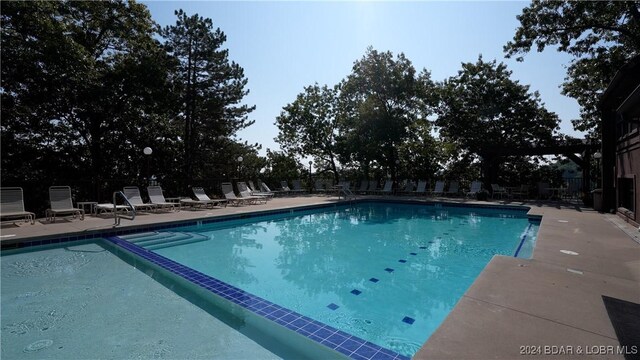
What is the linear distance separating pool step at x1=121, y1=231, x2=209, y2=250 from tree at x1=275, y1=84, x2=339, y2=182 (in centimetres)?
1310

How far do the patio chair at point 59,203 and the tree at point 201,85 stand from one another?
5.65 metres

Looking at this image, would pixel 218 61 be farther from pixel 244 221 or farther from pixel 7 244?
pixel 7 244

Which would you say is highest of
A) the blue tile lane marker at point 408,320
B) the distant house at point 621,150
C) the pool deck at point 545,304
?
the distant house at point 621,150

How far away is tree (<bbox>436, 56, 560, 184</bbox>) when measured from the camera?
598 inches

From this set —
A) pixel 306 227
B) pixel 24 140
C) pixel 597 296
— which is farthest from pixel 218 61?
pixel 597 296

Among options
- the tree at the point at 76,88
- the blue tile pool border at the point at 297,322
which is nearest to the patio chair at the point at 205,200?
the tree at the point at 76,88

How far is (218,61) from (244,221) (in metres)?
10.1

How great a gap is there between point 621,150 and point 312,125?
1485cm

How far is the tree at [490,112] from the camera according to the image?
15.2 metres

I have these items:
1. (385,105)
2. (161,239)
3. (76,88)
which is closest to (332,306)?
(161,239)

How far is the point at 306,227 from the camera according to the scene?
8953 mm

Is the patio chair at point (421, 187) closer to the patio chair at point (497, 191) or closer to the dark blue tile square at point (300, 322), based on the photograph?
the patio chair at point (497, 191)

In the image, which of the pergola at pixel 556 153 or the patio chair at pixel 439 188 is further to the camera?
the patio chair at pixel 439 188

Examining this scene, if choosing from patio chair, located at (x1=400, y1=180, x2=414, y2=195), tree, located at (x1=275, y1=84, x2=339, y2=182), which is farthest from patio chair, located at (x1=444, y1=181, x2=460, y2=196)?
tree, located at (x1=275, y1=84, x2=339, y2=182)
